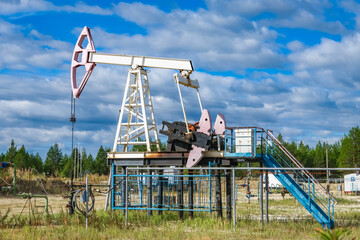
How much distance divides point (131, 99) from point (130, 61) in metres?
1.77

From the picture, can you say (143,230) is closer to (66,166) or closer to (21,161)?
(21,161)

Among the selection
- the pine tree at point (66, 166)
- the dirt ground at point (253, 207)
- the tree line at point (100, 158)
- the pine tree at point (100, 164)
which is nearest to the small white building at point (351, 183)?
the dirt ground at point (253, 207)

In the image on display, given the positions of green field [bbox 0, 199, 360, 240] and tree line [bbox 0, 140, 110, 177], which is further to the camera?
tree line [bbox 0, 140, 110, 177]

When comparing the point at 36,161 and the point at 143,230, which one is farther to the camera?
the point at 36,161

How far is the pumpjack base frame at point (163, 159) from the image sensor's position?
19.2 metres

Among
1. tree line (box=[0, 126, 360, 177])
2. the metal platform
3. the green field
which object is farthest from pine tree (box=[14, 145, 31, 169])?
the green field

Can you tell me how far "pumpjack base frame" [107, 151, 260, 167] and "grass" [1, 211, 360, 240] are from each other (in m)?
2.68

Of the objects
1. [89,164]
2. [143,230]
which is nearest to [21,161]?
[89,164]

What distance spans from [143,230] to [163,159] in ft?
17.3

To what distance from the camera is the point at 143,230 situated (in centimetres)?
1524

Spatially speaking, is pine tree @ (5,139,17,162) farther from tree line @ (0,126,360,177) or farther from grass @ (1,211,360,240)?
grass @ (1,211,360,240)

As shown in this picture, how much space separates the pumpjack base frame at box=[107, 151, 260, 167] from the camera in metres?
19.2

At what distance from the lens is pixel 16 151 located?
99.5 meters

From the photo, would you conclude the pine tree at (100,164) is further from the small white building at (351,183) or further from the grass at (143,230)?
the grass at (143,230)
